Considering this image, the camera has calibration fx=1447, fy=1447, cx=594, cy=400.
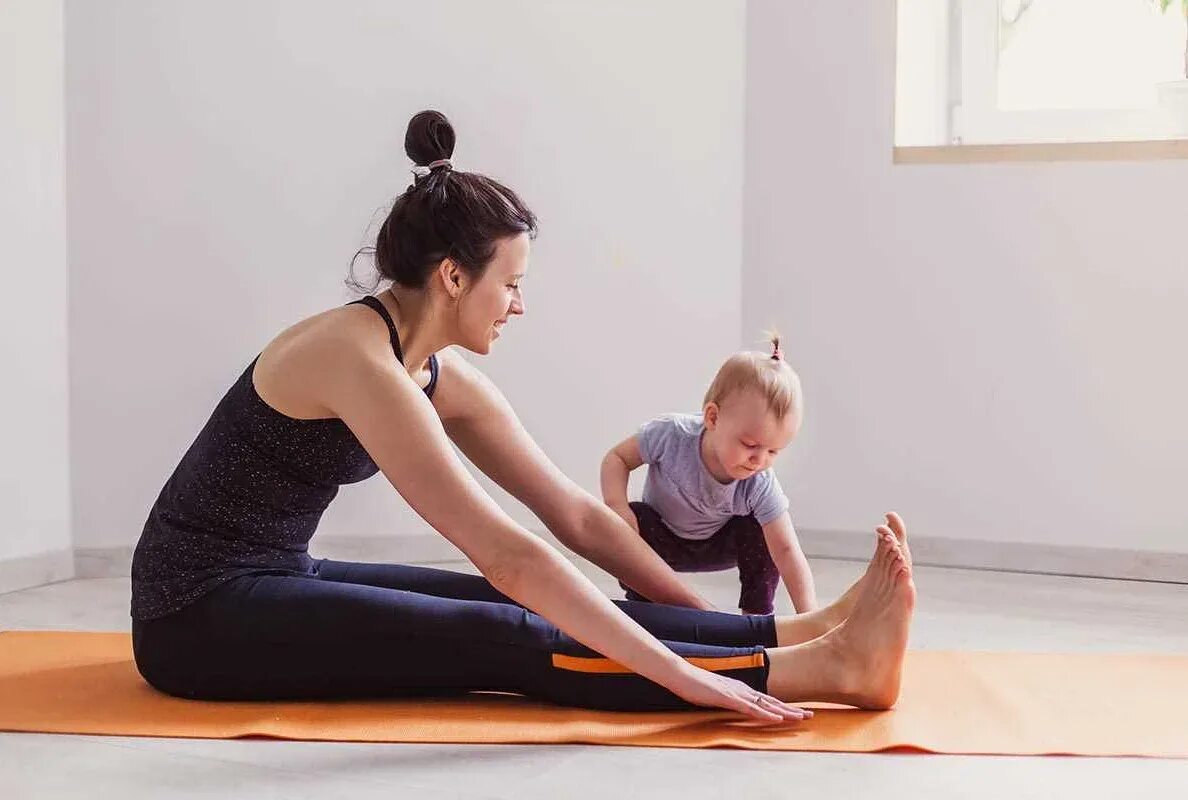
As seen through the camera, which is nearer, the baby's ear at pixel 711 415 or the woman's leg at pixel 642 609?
the woman's leg at pixel 642 609

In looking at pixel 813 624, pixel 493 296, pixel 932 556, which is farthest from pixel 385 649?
pixel 932 556

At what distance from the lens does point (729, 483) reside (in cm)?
263

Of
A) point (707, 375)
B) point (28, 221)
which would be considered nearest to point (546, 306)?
point (707, 375)

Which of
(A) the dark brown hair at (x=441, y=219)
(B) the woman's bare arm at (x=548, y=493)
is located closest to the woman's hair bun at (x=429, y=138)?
(A) the dark brown hair at (x=441, y=219)

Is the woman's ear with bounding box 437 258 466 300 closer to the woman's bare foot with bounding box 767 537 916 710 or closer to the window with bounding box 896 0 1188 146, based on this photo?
the woman's bare foot with bounding box 767 537 916 710

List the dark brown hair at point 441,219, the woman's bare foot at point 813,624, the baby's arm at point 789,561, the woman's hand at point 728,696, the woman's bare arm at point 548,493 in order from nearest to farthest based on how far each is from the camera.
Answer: the woman's hand at point 728,696 → the dark brown hair at point 441,219 → the woman's bare foot at point 813,624 → the woman's bare arm at point 548,493 → the baby's arm at point 789,561

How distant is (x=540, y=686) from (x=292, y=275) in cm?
168

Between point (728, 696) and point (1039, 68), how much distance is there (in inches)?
105

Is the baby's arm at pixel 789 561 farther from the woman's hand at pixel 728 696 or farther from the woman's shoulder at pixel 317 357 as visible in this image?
the woman's shoulder at pixel 317 357

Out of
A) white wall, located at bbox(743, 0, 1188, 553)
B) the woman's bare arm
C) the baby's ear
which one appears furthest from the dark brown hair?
white wall, located at bbox(743, 0, 1188, 553)

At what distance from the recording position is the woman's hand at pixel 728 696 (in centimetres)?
197

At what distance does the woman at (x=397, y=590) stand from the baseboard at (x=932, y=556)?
4.22 feet

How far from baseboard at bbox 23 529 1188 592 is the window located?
110 cm

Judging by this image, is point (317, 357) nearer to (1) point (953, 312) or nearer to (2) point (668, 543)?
(2) point (668, 543)
